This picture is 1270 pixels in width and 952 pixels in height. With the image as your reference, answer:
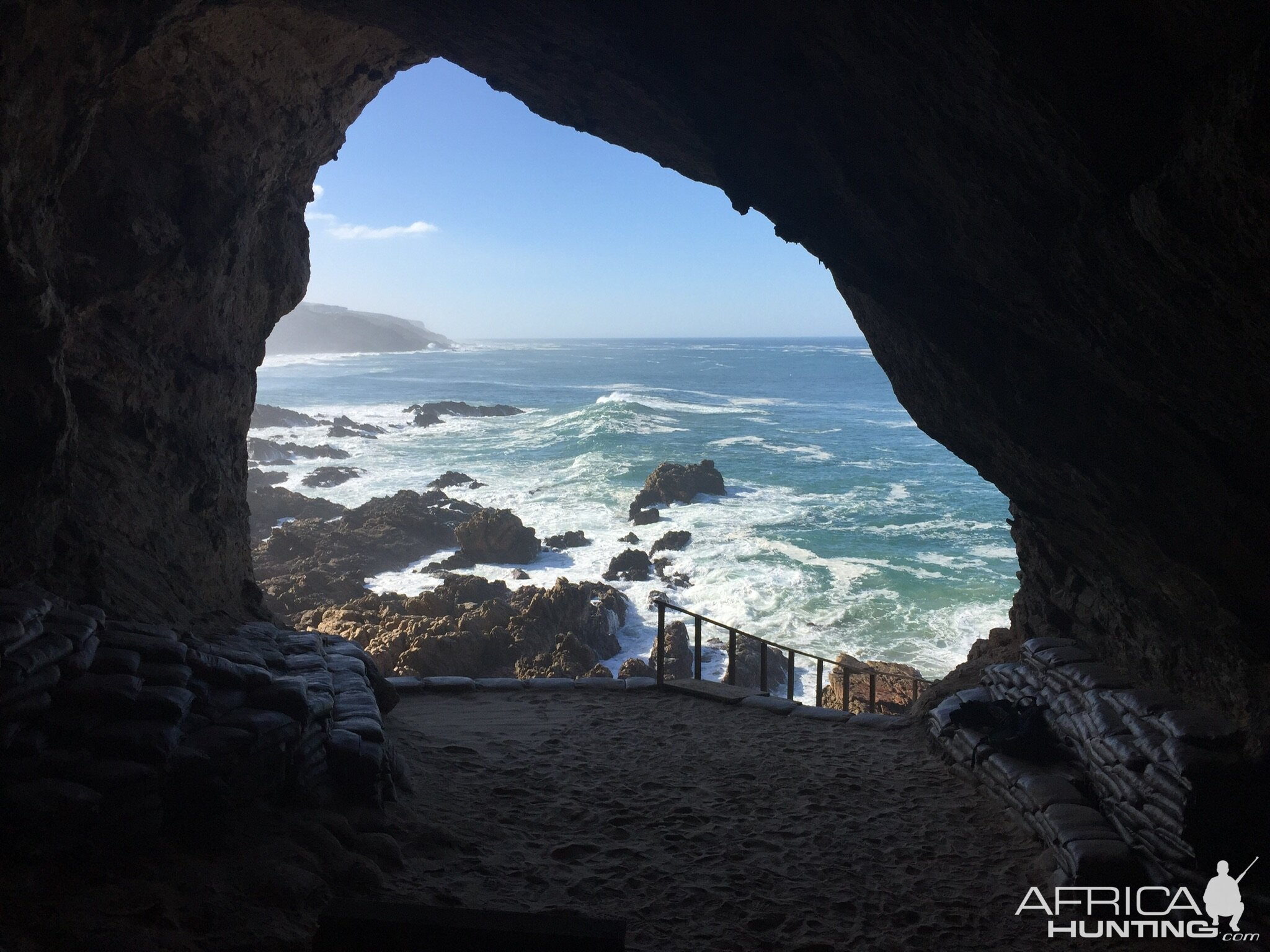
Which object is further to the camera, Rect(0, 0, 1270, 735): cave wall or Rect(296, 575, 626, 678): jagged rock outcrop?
Rect(296, 575, 626, 678): jagged rock outcrop

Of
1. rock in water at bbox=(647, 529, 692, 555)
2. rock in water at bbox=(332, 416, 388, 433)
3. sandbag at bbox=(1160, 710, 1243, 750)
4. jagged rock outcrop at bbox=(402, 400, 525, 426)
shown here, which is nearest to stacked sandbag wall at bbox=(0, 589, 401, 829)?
sandbag at bbox=(1160, 710, 1243, 750)

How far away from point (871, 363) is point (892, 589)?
8799cm

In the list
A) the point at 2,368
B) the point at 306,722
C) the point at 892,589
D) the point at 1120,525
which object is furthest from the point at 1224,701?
the point at 892,589

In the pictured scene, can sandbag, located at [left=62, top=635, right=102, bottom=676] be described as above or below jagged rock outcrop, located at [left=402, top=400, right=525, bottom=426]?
below

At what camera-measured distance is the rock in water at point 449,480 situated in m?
34.9

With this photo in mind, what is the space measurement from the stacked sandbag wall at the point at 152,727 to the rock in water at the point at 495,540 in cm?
1783

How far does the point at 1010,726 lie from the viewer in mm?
7703

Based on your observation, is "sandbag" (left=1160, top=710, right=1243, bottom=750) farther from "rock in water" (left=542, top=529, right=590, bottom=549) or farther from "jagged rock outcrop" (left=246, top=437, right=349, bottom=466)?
"jagged rock outcrop" (left=246, top=437, right=349, bottom=466)

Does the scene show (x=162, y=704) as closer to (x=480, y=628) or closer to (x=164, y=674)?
(x=164, y=674)

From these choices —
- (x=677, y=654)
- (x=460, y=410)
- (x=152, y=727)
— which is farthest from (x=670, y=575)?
(x=460, y=410)

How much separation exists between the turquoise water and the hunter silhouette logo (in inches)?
565

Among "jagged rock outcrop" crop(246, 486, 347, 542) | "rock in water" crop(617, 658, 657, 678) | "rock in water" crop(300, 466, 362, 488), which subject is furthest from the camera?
"rock in water" crop(300, 466, 362, 488)

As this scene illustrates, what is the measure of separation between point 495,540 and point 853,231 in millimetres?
19226

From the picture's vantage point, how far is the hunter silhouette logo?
5129mm
